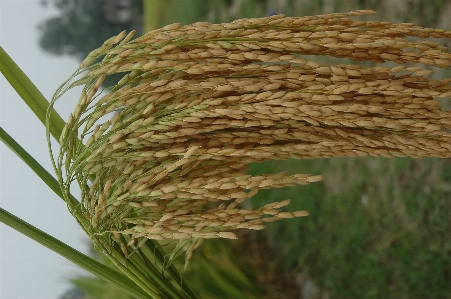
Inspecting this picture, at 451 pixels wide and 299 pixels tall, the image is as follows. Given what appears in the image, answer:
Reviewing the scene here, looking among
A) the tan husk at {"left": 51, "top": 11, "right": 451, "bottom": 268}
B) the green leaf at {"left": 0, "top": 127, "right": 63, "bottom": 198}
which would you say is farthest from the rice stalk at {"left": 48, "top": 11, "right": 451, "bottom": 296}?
the green leaf at {"left": 0, "top": 127, "right": 63, "bottom": 198}

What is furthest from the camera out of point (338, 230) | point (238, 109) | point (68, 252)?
point (338, 230)

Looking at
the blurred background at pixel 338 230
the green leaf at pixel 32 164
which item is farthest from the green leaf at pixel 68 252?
the blurred background at pixel 338 230

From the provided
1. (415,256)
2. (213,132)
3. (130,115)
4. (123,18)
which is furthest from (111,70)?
(123,18)

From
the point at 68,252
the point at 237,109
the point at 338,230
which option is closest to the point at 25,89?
the point at 68,252

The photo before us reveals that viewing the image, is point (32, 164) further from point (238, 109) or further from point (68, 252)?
point (238, 109)

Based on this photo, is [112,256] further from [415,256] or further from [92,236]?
[415,256]

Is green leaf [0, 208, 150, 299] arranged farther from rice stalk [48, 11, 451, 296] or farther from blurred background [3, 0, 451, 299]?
blurred background [3, 0, 451, 299]

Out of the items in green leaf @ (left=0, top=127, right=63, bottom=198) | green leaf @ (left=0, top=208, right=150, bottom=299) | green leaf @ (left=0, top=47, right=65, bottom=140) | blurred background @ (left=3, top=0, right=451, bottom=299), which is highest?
green leaf @ (left=0, top=47, right=65, bottom=140)
